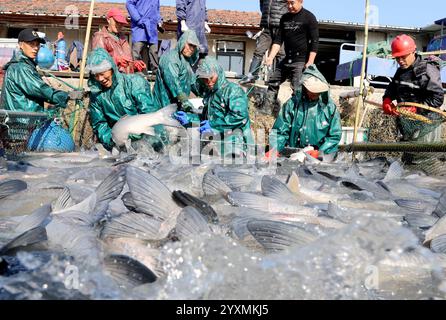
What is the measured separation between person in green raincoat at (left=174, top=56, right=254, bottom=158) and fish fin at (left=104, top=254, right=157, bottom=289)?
4594 millimetres

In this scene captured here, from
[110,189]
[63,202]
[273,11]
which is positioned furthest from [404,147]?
[273,11]

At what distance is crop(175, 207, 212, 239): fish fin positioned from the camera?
1.96 metres

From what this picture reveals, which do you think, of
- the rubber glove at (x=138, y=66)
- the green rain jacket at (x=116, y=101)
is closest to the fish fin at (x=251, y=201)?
A: the green rain jacket at (x=116, y=101)

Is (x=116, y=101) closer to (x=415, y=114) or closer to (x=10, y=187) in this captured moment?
(x=415, y=114)

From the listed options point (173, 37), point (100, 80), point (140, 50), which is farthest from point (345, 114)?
point (173, 37)

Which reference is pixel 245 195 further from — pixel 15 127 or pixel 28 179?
pixel 15 127

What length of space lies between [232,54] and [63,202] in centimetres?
1746

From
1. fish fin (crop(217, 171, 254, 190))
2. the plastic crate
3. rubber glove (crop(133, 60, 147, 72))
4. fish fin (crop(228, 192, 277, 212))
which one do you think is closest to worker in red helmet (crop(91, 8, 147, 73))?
rubber glove (crop(133, 60, 147, 72))

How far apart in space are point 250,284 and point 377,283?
47cm

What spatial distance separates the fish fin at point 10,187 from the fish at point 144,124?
3351 mm

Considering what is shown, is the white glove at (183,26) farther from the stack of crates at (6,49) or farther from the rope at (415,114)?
the stack of crates at (6,49)

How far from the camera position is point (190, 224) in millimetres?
1995

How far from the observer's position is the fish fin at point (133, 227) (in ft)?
6.76

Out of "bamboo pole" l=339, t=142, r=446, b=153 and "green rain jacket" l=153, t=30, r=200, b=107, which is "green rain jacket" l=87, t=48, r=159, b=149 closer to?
"green rain jacket" l=153, t=30, r=200, b=107
